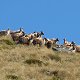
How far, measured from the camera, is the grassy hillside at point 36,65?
121 ft

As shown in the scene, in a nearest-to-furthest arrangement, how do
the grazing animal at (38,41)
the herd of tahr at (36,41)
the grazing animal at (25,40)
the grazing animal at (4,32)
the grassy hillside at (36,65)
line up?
1. the grassy hillside at (36,65)
2. the herd of tahr at (36,41)
3. the grazing animal at (38,41)
4. the grazing animal at (25,40)
5. the grazing animal at (4,32)

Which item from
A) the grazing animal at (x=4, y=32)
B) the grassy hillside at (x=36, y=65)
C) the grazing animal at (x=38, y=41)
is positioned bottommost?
the grassy hillside at (x=36, y=65)

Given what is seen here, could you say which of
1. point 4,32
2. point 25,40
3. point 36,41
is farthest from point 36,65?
point 4,32

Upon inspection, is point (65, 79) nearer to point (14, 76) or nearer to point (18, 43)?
point (14, 76)

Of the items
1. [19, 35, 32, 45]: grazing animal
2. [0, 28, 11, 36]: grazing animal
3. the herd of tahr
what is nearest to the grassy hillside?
the herd of tahr

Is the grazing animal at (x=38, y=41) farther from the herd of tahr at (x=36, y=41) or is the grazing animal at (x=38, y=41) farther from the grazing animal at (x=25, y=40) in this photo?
the grazing animal at (x=25, y=40)

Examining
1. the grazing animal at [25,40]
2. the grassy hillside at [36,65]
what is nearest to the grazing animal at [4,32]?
the grazing animal at [25,40]

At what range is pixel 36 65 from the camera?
40.6 meters

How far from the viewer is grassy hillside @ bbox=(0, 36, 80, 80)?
3684cm

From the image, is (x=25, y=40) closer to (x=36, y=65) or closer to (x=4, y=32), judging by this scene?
(x=4, y=32)

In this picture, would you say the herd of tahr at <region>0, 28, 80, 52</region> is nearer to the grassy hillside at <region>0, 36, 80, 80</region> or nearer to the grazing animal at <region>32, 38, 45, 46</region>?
the grazing animal at <region>32, 38, 45, 46</region>

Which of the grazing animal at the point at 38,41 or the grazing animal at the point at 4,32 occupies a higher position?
the grazing animal at the point at 4,32

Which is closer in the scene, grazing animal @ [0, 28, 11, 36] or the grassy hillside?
the grassy hillside

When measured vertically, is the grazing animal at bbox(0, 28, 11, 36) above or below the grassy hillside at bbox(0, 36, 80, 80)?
above
